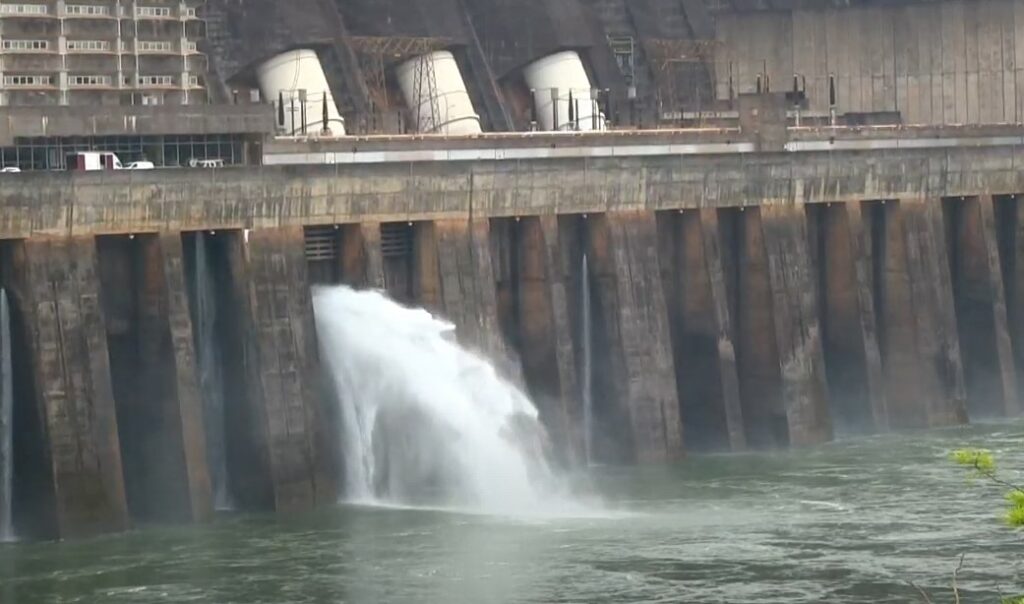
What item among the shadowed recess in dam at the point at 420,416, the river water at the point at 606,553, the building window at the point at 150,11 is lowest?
the river water at the point at 606,553

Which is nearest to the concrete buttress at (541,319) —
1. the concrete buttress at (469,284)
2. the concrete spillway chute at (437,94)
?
the concrete buttress at (469,284)

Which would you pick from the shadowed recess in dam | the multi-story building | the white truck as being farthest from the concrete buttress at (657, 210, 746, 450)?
the multi-story building

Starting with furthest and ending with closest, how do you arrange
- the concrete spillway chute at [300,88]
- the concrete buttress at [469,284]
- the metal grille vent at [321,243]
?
the concrete spillway chute at [300,88] < the concrete buttress at [469,284] < the metal grille vent at [321,243]

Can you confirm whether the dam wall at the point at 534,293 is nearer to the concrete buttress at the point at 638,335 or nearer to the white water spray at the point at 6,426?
the concrete buttress at the point at 638,335

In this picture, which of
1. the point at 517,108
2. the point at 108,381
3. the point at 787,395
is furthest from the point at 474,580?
the point at 517,108

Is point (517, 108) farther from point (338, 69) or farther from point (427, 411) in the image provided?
point (427, 411)


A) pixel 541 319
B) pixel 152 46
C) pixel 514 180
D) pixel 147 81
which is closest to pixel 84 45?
pixel 147 81
